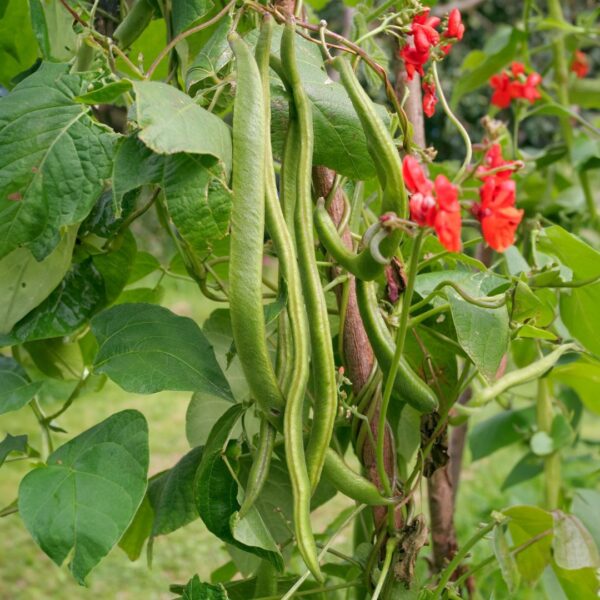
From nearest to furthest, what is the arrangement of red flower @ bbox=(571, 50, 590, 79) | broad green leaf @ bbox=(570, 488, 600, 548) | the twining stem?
broad green leaf @ bbox=(570, 488, 600, 548), the twining stem, red flower @ bbox=(571, 50, 590, 79)

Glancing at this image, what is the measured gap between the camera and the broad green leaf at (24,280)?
0.69 meters

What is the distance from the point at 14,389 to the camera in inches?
26.5

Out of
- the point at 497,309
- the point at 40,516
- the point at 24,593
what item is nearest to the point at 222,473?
the point at 40,516

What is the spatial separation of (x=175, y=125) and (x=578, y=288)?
1.40ft

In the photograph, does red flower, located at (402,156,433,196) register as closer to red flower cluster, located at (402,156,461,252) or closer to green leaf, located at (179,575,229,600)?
red flower cluster, located at (402,156,461,252)

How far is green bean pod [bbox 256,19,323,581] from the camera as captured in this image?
0.53 m

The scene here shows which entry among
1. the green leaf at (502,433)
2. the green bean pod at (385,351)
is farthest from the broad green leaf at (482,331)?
the green leaf at (502,433)

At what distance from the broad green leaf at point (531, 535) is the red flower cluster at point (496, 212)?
344mm

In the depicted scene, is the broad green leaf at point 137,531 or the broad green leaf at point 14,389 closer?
the broad green leaf at point 14,389

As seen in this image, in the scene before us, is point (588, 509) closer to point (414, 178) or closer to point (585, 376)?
point (585, 376)

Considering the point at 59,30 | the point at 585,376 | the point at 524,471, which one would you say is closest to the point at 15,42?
the point at 59,30

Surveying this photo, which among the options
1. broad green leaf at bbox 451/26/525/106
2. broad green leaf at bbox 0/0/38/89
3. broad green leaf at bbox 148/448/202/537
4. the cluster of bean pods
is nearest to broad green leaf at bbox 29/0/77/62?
broad green leaf at bbox 0/0/38/89

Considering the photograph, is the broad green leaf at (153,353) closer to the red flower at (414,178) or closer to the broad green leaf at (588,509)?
the red flower at (414,178)

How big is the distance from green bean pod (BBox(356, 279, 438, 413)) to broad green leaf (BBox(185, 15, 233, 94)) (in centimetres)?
18
